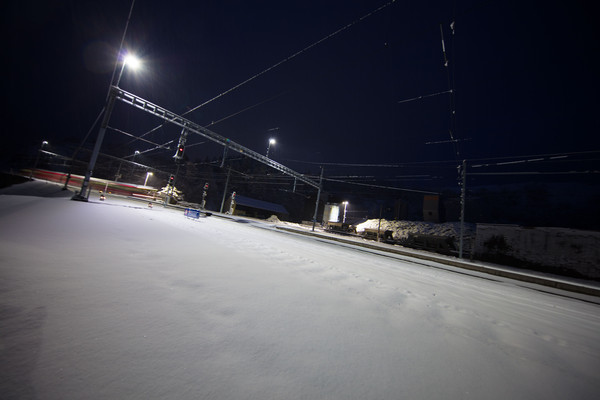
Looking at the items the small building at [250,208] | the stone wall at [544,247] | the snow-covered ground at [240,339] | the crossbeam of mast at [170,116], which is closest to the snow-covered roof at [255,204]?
the small building at [250,208]

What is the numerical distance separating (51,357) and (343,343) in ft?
5.44

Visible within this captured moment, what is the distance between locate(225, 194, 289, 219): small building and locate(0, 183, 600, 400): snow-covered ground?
3465 cm

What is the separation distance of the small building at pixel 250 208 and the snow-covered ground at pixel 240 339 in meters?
34.7

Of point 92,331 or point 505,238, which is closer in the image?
point 92,331

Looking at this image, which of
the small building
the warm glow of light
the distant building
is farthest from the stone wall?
the small building

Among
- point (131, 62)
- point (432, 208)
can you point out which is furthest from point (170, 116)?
point (432, 208)

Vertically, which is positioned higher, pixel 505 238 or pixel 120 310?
pixel 505 238

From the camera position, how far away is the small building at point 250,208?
125ft

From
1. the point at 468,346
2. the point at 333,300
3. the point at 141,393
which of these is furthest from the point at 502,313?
the point at 141,393

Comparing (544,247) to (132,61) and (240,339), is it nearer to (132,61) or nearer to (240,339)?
(240,339)

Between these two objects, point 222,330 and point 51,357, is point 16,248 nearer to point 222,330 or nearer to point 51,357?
point 51,357

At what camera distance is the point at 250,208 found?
40.4 meters

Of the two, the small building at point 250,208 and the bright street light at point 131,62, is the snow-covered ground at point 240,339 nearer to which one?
the bright street light at point 131,62

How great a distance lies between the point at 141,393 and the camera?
0.88 meters
